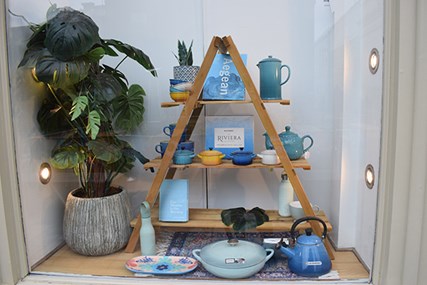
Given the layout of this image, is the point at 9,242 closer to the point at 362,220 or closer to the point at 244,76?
the point at 244,76

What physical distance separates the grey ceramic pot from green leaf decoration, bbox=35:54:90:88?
0.81 meters

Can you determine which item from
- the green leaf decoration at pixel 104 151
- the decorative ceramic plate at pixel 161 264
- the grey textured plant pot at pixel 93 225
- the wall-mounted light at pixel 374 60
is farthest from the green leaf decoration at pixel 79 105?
the wall-mounted light at pixel 374 60

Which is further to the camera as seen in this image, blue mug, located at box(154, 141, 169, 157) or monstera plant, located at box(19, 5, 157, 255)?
blue mug, located at box(154, 141, 169, 157)

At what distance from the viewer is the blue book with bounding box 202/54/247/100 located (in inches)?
55.3

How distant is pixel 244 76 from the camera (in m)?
1.32

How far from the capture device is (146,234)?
1.42 metres

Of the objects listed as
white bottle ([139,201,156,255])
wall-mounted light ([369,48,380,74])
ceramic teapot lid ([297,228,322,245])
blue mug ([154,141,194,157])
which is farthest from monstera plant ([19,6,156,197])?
wall-mounted light ([369,48,380,74])

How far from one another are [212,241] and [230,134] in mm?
467

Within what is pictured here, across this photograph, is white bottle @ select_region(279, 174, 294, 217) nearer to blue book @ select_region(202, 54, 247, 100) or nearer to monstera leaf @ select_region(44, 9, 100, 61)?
blue book @ select_region(202, 54, 247, 100)

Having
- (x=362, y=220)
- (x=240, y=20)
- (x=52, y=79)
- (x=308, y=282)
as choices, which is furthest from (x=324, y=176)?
(x=52, y=79)

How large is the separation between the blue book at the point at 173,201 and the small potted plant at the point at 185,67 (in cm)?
46

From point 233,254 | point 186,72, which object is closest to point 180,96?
point 186,72

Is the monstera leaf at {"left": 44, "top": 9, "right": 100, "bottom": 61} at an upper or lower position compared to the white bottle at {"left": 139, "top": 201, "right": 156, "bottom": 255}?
upper

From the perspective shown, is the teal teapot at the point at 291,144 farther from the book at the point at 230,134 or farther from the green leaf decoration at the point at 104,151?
the green leaf decoration at the point at 104,151
